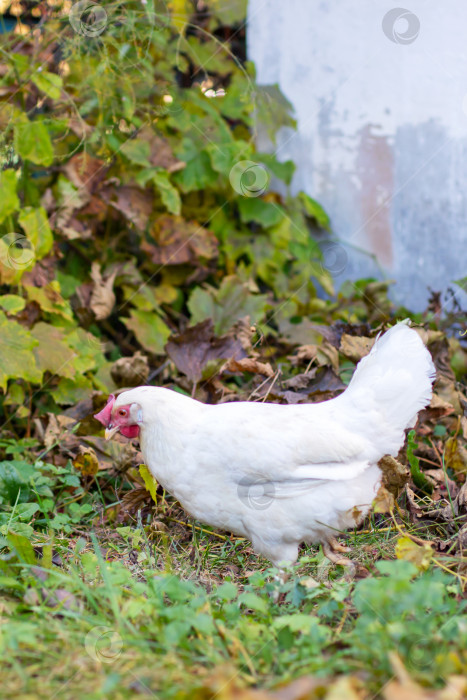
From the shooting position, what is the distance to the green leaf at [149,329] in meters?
3.92

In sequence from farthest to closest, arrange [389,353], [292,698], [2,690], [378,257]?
[378,257]
[389,353]
[2,690]
[292,698]

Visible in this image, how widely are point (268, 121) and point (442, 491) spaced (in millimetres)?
2555

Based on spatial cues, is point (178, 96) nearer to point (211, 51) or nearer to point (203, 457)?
point (211, 51)

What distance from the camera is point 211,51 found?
4.61 m

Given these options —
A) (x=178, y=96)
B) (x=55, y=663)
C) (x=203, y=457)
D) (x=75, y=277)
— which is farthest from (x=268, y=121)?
(x=55, y=663)

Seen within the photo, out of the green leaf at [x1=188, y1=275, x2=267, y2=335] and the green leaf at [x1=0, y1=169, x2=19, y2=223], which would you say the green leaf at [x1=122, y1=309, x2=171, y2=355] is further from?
the green leaf at [x1=0, y1=169, x2=19, y2=223]

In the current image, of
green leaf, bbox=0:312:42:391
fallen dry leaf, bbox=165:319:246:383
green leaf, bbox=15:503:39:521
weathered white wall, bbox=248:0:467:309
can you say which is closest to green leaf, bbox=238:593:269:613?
green leaf, bbox=15:503:39:521

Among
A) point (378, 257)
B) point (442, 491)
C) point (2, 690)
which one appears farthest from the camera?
point (378, 257)
